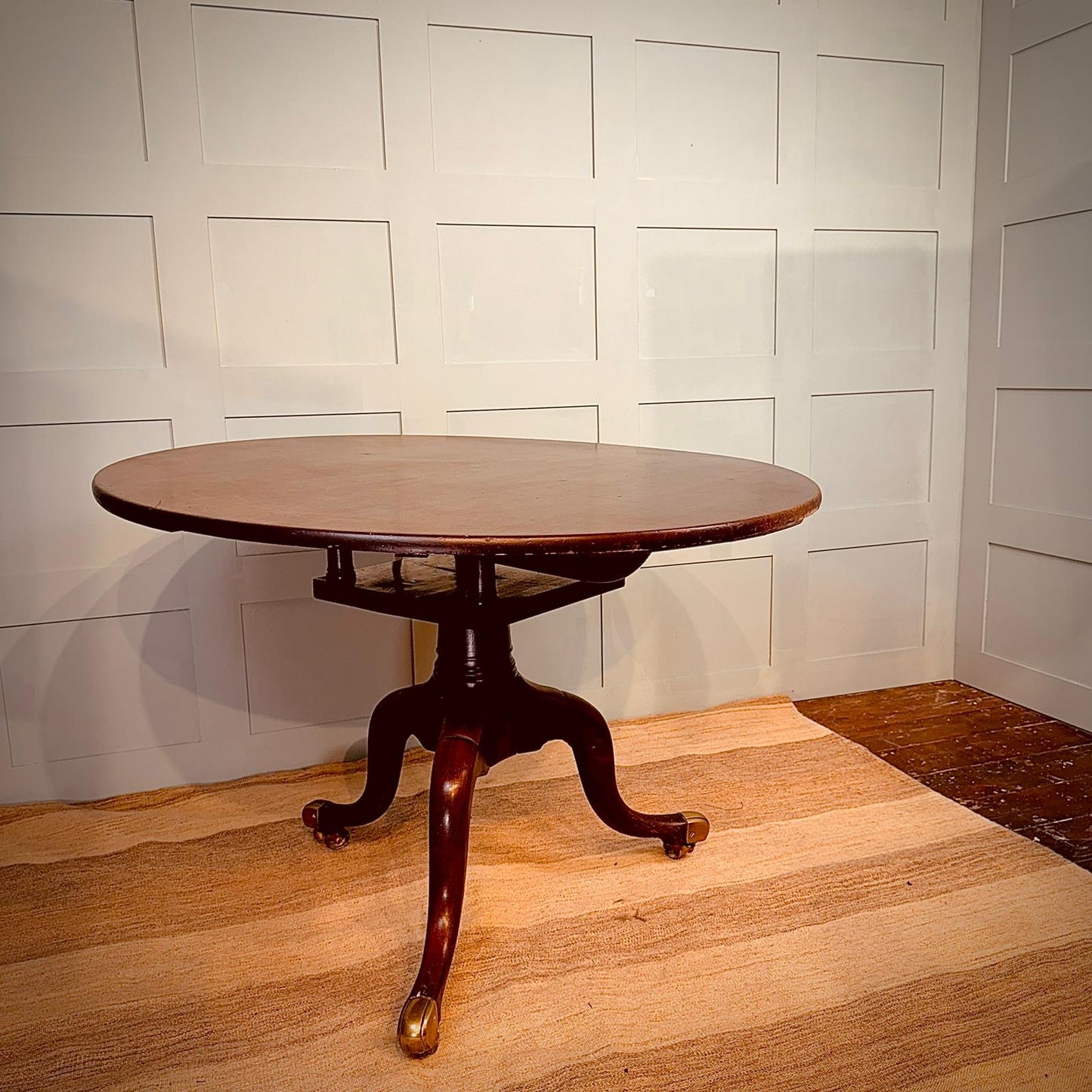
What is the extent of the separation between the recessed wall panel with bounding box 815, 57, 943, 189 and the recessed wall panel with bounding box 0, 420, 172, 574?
1819 mm

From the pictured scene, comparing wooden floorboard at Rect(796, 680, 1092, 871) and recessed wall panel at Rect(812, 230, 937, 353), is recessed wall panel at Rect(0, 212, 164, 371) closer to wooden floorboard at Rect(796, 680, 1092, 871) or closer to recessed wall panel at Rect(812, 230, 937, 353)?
recessed wall panel at Rect(812, 230, 937, 353)

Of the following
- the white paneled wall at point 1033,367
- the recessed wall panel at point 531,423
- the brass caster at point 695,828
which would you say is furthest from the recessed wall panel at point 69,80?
the white paneled wall at point 1033,367

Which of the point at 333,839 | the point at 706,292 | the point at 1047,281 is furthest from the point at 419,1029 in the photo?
the point at 1047,281

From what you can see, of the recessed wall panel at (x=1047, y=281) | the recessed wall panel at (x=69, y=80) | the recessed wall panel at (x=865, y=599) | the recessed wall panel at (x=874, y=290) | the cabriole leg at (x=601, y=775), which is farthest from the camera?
the recessed wall panel at (x=865, y=599)

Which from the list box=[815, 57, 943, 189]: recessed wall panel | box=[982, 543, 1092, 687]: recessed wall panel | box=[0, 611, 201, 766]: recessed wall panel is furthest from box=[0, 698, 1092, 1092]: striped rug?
box=[815, 57, 943, 189]: recessed wall panel

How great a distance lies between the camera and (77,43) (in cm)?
205

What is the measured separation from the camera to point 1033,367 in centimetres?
263

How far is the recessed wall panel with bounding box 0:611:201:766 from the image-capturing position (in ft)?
7.25

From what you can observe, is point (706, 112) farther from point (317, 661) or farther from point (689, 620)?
point (317, 661)

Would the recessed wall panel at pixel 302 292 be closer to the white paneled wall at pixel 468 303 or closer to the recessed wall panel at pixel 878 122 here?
the white paneled wall at pixel 468 303

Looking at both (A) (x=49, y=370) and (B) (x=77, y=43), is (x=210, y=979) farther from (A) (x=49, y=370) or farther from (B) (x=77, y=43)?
(B) (x=77, y=43)

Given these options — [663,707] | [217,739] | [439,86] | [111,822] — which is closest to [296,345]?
[439,86]

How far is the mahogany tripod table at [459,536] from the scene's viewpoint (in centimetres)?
111

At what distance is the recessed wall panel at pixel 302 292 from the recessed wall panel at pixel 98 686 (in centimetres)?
65
